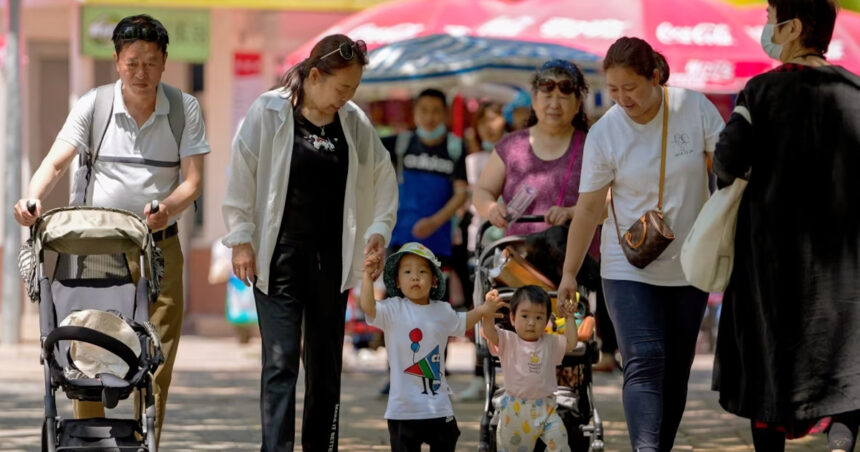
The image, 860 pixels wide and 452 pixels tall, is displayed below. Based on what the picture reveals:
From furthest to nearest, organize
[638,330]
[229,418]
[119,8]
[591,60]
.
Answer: [119,8] < [591,60] < [229,418] < [638,330]

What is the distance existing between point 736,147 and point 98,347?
2.73 meters

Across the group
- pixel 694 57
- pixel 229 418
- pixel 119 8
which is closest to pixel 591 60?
pixel 694 57

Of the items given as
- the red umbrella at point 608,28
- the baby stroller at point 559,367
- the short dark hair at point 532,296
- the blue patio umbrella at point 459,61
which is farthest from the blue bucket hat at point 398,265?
the red umbrella at point 608,28

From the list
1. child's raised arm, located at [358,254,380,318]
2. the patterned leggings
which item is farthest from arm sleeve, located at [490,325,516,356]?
child's raised arm, located at [358,254,380,318]

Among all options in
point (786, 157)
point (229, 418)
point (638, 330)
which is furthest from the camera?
point (229, 418)

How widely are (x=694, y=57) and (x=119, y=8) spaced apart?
6.86m

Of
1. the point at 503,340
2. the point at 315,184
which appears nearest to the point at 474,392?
the point at 503,340

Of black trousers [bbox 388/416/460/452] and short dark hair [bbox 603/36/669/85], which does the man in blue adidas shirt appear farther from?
short dark hair [bbox 603/36/669/85]

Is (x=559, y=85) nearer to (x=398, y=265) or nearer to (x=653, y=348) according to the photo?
(x=398, y=265)

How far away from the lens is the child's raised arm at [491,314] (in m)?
8.29

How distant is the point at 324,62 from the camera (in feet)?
25.6

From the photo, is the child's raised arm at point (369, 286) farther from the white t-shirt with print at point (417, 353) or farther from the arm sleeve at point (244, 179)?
the arm sleeve at point (244, 179)

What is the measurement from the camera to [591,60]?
14492 mm

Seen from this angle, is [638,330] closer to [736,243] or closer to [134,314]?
[736,243]
